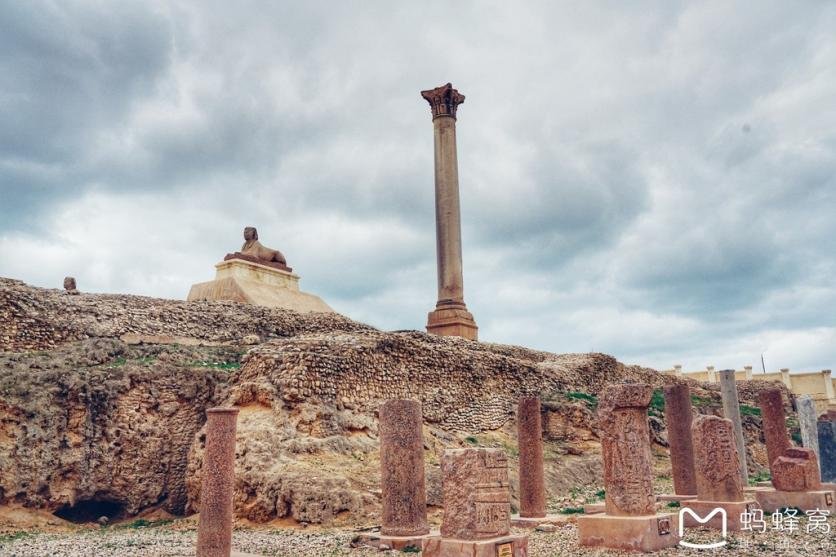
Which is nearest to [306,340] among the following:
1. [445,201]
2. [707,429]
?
[707,429]

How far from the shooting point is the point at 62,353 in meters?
14.6

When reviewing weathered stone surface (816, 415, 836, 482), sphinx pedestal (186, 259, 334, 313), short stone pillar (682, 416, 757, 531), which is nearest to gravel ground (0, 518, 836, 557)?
short stone pillar (682, 416, 757, 531)

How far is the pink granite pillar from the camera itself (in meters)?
11.3

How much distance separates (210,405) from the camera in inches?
559

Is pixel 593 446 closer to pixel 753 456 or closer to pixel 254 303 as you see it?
pixel 753 456

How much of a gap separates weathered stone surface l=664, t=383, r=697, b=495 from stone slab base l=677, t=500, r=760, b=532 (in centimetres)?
274

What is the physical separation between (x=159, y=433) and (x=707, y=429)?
9752 millimetres

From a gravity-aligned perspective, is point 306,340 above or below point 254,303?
below

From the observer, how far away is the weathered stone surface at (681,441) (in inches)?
509

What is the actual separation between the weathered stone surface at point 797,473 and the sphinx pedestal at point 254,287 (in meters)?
15.3

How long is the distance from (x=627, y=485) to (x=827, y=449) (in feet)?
49.1

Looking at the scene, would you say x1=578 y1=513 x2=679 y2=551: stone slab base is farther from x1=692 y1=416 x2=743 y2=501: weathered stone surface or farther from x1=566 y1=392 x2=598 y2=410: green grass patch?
x1=566 y1=392 x2=598 y2=410: green grass patch

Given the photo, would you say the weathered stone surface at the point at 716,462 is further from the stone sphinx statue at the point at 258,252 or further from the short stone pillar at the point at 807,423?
the stone sphinx statue at the point at 258,252

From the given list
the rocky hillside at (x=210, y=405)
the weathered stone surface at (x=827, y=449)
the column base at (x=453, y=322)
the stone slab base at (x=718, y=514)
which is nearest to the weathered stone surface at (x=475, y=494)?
the stone slab base at (x=718, y=514)
